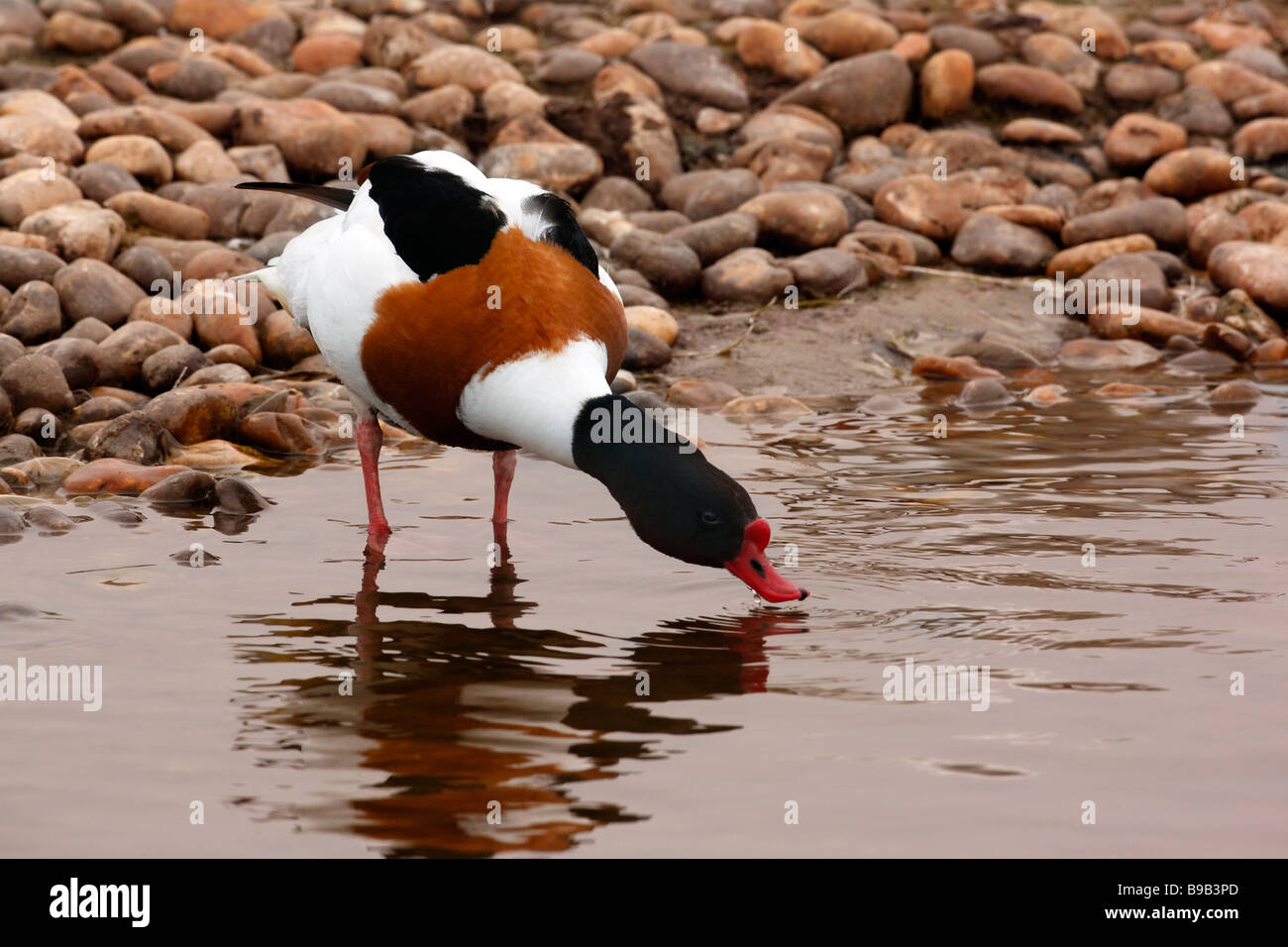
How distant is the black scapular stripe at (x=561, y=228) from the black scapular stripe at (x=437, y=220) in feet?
0.56

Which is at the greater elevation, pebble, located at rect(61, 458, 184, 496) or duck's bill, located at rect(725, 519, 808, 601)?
pebble, located at rect(61, 458, 184, 496)

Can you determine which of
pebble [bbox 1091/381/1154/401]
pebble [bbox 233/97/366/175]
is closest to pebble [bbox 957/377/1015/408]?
pebble [bbox 1091/381/1154/401]

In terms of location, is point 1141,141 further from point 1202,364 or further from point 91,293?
point 91,293

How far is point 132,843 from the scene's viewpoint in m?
3.87

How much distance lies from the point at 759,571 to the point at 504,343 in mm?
1247

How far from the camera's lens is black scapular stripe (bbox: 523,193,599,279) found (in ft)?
19.9

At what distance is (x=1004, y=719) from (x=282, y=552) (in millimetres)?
3283

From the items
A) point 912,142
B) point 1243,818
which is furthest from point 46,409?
point 912,142

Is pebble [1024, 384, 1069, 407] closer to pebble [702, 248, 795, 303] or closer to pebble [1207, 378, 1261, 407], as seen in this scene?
pebble [1207, 378, 1261, 407]

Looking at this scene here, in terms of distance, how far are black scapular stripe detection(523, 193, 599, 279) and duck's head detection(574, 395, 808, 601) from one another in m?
0.90

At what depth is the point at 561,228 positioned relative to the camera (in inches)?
241

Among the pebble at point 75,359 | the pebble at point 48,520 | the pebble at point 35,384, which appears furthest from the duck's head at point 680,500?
the pebble at point 75,359
